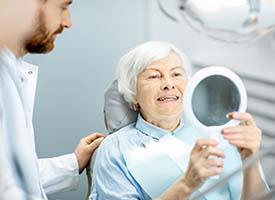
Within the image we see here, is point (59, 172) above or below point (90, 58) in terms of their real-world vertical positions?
below

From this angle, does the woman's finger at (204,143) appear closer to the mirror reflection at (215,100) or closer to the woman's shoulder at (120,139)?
the mirror reflection at (215,100)

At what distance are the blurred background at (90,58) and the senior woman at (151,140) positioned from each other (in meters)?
0.42

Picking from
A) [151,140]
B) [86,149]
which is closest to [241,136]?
[151,140]

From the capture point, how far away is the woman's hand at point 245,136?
113 centimetres

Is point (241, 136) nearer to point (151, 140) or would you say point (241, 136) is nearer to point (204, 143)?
point (204, 143)

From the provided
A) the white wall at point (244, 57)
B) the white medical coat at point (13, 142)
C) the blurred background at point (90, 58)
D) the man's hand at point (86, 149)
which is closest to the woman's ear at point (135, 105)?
the man's hand at point (86, 149)

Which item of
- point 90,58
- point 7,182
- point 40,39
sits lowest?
point 90,58

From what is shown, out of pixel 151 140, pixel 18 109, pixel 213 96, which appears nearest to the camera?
pixel 18 109

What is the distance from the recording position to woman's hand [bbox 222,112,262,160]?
1.13m

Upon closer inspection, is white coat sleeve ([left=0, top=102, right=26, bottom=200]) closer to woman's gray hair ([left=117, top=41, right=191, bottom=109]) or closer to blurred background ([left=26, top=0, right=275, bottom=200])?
woman's gray hair ([left=117, top=41, right=191, bottom=109])

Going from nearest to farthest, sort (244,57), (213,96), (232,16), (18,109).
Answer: (18,109)
(232,16)
(213,96)
(244,57)

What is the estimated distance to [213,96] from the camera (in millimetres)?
1248

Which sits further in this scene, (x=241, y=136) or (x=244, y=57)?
(x=244, y=57)

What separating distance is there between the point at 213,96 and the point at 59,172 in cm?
58
